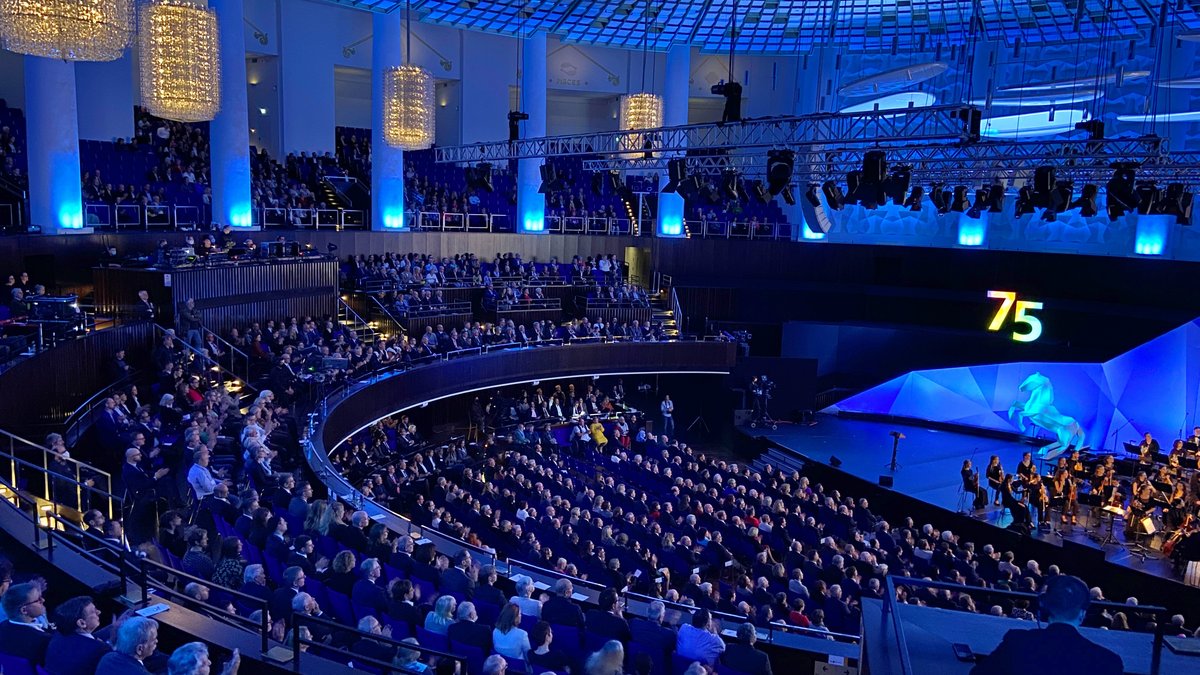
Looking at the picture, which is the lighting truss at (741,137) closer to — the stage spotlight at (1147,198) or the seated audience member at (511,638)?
the stage spotlight at (1147,198)

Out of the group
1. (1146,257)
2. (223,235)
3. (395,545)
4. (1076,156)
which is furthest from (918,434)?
(395,545)

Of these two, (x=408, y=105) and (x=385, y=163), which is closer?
(x=408, y=105)

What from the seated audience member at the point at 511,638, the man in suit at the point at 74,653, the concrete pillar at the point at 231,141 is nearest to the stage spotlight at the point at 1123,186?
the seated audience member at the point at 511,638

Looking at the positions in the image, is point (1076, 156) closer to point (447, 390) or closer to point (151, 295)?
point (447, 390)

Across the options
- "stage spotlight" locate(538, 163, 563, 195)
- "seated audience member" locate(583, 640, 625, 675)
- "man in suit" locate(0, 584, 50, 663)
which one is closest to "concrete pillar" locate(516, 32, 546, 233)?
"stage spotlight" locate(538, 163, 563, 195)

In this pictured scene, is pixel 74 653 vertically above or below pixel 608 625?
above

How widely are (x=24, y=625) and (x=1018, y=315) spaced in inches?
1072

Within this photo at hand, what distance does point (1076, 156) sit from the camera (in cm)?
1614

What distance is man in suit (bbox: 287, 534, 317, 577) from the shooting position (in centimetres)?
714

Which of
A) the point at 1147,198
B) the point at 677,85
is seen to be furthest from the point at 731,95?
the point at 677,85

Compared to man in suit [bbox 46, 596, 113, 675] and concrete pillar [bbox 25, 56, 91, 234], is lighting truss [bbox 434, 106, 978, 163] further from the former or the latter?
man in suit [bbox 46, 596, 113, 675]

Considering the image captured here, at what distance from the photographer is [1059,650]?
3.18 metres

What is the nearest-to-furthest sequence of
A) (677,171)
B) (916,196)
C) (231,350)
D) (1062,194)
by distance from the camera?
(231,350) → (1062,194) → (677,171) → (916,196)

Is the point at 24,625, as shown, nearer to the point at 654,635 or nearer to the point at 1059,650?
the point at 654,635
